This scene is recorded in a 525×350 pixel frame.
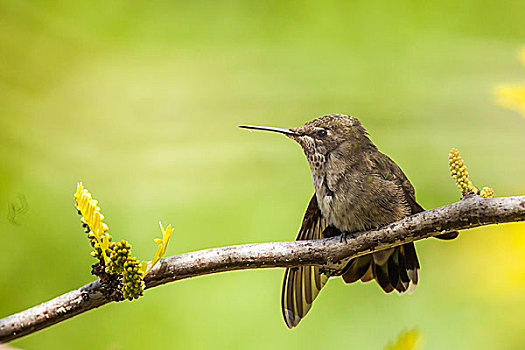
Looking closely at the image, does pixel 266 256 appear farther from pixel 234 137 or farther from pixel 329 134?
pixel 234 137

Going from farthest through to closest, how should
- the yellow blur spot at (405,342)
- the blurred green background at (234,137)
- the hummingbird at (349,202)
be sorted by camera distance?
the blurred green background at (234,137) → the hummingbird at (349,202) → the yellow blur spot at (405,342)

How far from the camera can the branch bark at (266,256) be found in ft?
1.54

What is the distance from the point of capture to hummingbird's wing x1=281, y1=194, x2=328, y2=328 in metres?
0.72

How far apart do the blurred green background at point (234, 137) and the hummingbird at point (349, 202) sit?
1.21 ft

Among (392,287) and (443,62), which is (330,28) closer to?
(443,62)

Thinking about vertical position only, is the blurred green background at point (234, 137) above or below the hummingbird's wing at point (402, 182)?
above

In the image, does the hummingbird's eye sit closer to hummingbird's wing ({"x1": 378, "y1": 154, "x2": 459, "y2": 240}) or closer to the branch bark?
hummingbird's wing ({"x1": 378, "y1": 154, "x2": 459, "y2": 240})

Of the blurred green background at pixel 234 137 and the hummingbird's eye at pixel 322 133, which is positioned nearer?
the hummingbird's eye at pixel 322 133

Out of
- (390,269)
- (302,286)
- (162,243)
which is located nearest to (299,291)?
(302,286)

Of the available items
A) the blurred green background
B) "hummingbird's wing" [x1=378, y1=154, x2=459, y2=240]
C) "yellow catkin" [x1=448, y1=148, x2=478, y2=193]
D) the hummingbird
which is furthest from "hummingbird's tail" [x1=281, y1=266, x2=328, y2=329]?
the blurred green background

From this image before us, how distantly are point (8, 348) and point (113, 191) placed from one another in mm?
1028

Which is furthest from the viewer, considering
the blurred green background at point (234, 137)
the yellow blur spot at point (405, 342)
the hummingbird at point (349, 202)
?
the blurred green background at point (234, 137)

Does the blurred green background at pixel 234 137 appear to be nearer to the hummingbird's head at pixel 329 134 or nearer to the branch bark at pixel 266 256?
the hummingbird's head at pixel 329 134

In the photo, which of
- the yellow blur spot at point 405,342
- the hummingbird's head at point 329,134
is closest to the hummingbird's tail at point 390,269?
the hummingbird's head at point 329,134
